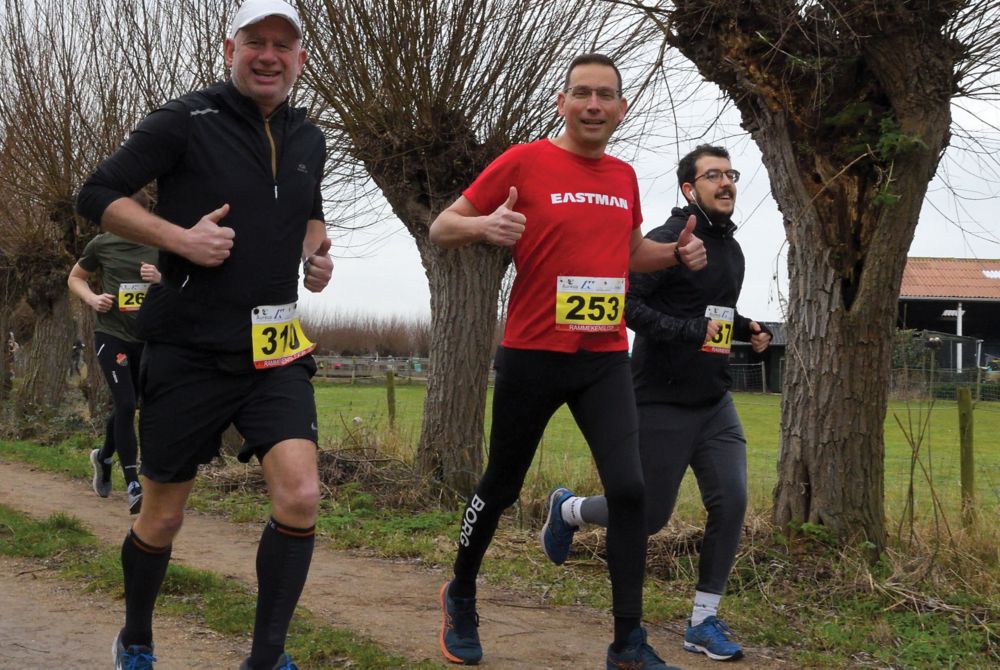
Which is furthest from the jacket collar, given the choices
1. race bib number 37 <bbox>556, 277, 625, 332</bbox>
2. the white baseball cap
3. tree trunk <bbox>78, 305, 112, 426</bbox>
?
tree trunk <bbox>78, 305, 112, 426</bbox>

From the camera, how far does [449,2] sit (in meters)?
8.38

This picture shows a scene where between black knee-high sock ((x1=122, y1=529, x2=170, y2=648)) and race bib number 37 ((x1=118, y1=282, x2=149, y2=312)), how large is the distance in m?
4.72

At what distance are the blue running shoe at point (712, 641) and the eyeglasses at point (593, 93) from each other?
7.58 feet

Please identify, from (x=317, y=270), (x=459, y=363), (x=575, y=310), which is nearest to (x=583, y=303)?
(x=575, y=310)

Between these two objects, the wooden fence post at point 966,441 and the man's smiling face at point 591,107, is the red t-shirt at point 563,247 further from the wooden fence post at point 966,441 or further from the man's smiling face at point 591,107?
the wooden fence post at point 966,441

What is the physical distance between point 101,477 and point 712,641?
6.58 metres

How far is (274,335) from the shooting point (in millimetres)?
3717

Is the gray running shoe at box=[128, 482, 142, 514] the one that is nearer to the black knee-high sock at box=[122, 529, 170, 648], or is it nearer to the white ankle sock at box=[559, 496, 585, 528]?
the white ankle sock at box=[559, 496, 585, 528]

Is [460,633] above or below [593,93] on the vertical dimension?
below

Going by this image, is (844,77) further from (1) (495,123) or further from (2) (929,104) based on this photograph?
(1) (495,123)

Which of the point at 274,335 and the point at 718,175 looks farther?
the point at 718,175

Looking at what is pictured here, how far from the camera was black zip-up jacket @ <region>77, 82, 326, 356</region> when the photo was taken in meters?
3.60

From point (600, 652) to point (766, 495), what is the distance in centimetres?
298

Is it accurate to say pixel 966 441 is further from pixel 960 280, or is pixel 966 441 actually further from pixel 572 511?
pixel 960 280
